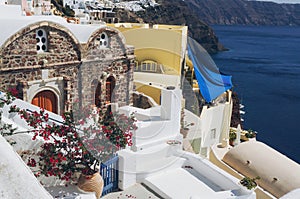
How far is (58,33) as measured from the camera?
38.9 feet

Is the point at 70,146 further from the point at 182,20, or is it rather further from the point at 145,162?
the point at 182,20

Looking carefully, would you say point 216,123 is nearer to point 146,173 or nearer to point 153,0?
point 146,173

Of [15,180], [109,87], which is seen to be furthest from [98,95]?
[15,180]

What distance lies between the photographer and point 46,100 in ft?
39.3

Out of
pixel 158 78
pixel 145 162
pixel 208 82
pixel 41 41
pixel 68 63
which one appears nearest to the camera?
pixel 145 162

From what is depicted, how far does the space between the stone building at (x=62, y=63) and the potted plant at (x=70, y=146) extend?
4141 mm

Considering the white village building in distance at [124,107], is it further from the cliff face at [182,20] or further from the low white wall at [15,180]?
the cliff face at [182,20]

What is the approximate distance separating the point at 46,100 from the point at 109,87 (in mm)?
2861

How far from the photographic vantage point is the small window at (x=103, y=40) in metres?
13.3

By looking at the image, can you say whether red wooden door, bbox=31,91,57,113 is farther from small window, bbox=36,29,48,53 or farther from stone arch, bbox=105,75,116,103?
stone arch, bbox=105,75,116,103

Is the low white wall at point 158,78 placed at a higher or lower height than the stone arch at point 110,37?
lower

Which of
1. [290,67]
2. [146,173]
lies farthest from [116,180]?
[290,67]

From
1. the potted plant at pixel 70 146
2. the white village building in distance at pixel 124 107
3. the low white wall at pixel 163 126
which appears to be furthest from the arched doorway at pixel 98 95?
the potted plant at pixel 70 146

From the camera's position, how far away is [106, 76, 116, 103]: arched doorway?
46.0 feet
